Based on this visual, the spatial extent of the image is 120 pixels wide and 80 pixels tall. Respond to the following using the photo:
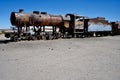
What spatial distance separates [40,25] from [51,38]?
8.25ft

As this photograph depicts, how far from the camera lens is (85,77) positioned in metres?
7.79

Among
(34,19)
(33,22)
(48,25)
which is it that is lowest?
(48,25)

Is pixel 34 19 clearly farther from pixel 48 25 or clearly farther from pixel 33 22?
pixel 48 25

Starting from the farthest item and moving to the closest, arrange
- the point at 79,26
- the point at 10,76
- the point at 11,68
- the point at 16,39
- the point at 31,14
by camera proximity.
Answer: the point at 79,26 → the point at 31,14 → the point at 16,39 → the point at 11,68 → the point at 10,76

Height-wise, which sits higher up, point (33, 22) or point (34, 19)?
point (34, 19)

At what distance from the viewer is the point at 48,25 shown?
26.2 m

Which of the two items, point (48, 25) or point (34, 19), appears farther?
point (48, 25)

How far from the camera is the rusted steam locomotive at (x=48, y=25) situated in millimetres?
22531

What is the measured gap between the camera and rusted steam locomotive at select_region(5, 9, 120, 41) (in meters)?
22.5

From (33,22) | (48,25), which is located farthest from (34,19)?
(48,25)

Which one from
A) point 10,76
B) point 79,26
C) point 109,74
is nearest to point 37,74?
point 10,76

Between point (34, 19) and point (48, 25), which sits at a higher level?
point (34, 19)

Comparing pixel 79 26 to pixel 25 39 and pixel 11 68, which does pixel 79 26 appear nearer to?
pixel 25 39

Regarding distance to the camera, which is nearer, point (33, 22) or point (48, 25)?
point (33, 22)
